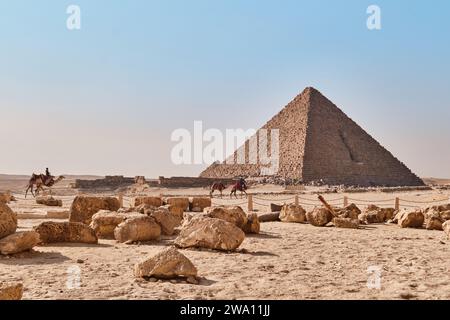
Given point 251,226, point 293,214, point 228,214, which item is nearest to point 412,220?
point 293,214

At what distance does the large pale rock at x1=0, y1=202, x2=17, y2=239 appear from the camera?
606 centimetres

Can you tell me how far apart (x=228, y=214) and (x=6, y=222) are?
10.9 feet

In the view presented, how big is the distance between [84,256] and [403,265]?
3.66 meters

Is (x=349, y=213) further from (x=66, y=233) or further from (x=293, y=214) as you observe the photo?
(x=66, y=233)

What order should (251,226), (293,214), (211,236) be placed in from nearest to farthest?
(211,236)
(251,226)
(293,214)

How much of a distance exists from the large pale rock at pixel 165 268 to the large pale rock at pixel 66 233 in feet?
8.55

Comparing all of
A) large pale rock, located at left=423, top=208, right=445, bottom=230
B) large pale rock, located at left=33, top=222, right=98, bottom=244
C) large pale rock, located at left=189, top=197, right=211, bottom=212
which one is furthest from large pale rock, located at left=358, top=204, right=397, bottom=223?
large pale rock, located at left=33, top=222, right=98, bottom=244

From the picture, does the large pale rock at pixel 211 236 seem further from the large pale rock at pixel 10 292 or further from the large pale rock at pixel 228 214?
the large pale rock at pixel 10 292

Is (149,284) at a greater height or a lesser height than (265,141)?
lesser

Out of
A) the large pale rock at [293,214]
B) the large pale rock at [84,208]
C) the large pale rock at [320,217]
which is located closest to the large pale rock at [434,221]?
the large pale rock at [320,217]

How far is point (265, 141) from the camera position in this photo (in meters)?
78.0

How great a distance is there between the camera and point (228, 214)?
8039mm
